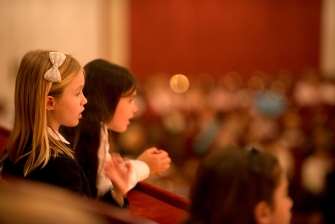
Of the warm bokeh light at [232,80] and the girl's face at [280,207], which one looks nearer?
the girl's face at [280,207]

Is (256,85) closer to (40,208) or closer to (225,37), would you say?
(225,37)

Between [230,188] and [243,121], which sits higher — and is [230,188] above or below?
above

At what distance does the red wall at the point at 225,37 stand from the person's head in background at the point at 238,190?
7.23m

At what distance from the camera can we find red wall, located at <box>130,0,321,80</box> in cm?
834

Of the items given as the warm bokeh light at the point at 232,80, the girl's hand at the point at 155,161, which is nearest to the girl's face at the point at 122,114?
the girl's hand at the point at 155,161

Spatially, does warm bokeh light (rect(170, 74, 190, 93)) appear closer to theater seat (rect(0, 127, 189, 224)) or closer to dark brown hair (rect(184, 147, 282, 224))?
theater seat (rect(0, 127, 189, 224))

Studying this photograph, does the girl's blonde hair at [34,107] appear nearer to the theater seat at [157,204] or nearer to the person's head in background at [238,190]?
the theater seat at [157,204]

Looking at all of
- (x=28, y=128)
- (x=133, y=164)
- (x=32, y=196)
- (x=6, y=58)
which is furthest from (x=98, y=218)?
(x=6, y=58)

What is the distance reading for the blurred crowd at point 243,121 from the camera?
6.53 metres

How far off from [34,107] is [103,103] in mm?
345

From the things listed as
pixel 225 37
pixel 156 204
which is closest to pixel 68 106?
pixel 156 204

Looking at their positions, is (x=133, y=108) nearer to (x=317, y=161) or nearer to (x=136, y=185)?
(x=136, y=185)

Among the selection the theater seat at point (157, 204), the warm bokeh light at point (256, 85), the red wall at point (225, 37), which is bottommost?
the warm bokeh light at point (256, 85)

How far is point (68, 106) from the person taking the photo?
1529 mm
